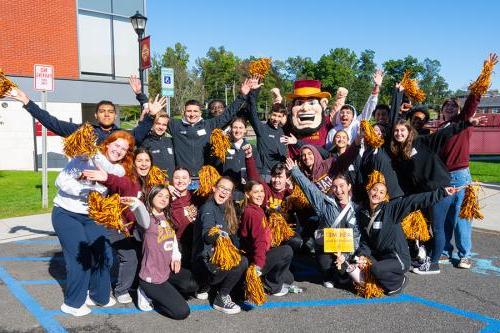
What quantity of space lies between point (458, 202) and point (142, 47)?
764 cm

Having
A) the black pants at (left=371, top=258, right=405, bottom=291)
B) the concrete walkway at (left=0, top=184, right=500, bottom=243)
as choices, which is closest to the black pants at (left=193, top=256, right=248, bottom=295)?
the black pants at (left=371, top=258, right=405, bottom=291)

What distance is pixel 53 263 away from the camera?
5.58 metres

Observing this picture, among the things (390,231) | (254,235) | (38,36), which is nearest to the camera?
(254,235)

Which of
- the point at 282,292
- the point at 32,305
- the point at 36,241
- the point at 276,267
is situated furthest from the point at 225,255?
the point at 36,241

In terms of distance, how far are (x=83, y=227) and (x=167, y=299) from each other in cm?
99

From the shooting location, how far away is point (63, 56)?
698 inches

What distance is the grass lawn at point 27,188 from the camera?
8734 millimetres

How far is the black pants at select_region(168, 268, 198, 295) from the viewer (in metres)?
4.20

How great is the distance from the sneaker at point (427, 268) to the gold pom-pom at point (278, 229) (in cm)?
161

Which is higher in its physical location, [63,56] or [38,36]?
[38,36]

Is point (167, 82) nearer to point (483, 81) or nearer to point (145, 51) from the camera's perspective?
point (145, 51)

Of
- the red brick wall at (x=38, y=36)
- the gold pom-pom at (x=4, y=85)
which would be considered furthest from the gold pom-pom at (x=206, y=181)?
the red brick wall at (x=38, y=36)

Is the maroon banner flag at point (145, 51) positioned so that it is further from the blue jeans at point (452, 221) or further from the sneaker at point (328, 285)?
the blue jeans at point (452, 221)

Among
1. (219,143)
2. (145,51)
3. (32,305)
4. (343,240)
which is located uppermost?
(145,51)
